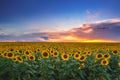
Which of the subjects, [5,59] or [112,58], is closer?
[5,59]

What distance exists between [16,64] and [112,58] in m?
4.23

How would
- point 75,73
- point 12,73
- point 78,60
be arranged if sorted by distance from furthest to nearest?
point 78,60
point 75,73
point 12,73

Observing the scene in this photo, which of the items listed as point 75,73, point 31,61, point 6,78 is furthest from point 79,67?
point 6,78

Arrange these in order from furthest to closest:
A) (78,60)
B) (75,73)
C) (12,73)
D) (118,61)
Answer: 1. (118,61)
2. (78,60)
3. (75,73)
4. (12,73)

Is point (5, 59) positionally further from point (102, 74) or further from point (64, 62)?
point (102, 74)

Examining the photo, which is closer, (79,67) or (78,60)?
(79,67)

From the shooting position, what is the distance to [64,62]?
9.57 meters

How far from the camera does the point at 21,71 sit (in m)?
8.81

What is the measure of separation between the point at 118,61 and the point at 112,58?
453 millimetres

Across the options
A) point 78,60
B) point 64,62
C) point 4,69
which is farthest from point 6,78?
point 78,60

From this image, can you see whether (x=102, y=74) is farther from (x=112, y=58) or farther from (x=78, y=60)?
(x=112, y=58)

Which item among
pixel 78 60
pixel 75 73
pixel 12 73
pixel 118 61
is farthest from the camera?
pixel 118 61

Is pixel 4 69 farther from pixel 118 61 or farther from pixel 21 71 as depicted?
pixel 118 61

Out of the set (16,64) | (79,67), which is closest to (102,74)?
(79,67)
